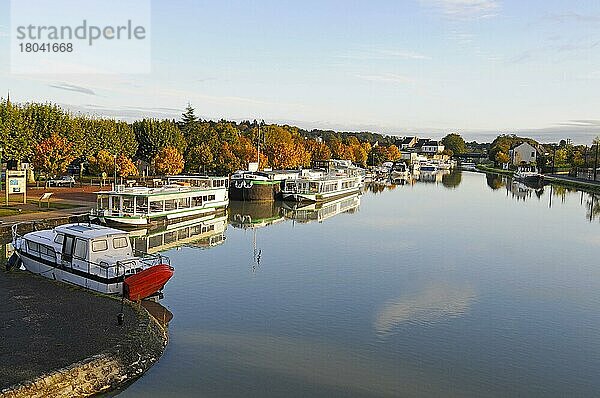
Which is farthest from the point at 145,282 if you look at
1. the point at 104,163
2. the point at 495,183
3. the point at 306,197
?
the point at 495,183

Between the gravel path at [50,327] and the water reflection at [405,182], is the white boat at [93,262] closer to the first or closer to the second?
the gravel path at [50,327]

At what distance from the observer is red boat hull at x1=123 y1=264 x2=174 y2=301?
1566cm

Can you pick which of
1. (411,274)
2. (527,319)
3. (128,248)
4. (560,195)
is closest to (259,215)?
(411,274)

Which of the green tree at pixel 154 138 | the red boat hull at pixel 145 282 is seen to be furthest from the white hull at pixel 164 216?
the green tree at pixel 154 138

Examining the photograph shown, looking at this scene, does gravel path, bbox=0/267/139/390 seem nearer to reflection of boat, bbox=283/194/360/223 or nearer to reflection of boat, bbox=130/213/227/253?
reflection of boat, bbox=130/213/227/253

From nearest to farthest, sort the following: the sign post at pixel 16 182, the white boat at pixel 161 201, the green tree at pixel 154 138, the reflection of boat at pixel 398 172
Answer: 1. the white boat at pixel 161 201
2. the sign post at pixel 16 182
3. the green tree at pixel 154 138
4. the reflection of boat at pixel 398 172

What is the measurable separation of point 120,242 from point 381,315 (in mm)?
8225

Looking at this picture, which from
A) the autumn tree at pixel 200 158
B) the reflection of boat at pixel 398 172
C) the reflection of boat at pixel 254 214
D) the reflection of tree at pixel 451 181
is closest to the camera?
the reflection of boat at pixel 254 214

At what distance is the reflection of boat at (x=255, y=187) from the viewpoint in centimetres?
4738

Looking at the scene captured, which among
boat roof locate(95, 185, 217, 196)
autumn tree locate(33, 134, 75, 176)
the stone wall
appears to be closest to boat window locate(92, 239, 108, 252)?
the stone wall

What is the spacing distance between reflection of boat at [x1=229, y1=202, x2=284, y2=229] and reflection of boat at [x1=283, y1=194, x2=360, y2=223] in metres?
0.91

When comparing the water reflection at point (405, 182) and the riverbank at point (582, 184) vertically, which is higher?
the riverbank at point (582, 184)

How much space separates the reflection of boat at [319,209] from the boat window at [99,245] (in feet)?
70.6

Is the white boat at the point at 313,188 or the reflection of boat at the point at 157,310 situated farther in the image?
the white boat at the point at 313,188
